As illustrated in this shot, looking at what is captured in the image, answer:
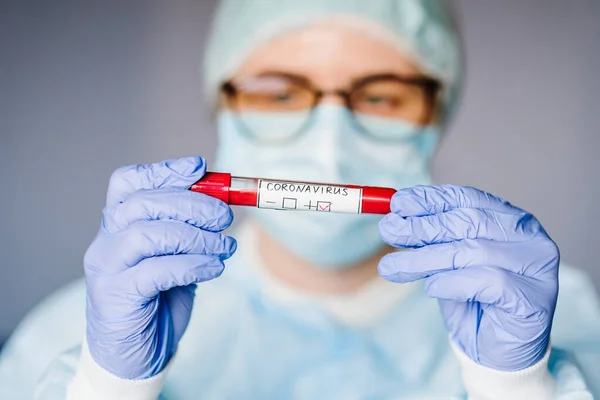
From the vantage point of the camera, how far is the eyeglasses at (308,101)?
4.44 feet

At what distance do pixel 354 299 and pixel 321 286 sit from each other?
87 millimetres

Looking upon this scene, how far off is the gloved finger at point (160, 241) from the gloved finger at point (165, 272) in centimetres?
1

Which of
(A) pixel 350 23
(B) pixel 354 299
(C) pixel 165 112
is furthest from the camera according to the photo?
(C) pixel 165 112

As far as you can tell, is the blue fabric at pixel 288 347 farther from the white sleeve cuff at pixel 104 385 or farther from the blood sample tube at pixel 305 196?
the blood sample tube at pixel 305 196

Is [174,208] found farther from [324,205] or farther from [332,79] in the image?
[332,79]

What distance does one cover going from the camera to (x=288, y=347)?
54.8 inches

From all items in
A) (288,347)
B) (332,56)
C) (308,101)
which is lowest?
(288,347)

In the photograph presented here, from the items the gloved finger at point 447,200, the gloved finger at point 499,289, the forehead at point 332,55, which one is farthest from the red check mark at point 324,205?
the forehead at point 332,55

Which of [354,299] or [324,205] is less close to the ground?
[324,205]

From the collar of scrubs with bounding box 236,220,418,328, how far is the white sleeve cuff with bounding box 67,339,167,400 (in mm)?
475

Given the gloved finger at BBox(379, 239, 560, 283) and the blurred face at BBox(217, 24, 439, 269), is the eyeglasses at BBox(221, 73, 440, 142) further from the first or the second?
the gloved finger at BBox(379, 239, 560, 283)

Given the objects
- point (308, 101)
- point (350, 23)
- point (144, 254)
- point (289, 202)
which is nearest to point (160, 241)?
point (144, 254)

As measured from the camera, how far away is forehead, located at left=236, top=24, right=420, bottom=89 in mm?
1322

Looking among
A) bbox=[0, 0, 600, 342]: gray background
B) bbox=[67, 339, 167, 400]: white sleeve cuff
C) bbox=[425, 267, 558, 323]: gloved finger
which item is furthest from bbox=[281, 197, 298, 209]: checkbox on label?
bbox=[0, 0, 600, 342]: gray background
